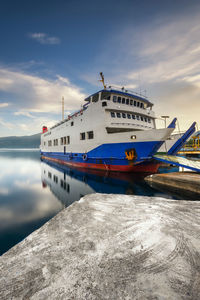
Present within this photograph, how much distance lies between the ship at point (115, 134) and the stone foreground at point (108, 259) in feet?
27.6

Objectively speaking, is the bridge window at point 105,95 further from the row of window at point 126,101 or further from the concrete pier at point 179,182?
the concrete pier at point 179,182

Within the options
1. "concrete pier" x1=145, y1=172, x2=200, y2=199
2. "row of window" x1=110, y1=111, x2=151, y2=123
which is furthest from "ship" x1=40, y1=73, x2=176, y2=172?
"concrete pier" x1=145, y1=172, x2=200, y2=199

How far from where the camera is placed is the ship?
38.1 feet

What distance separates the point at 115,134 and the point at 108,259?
1115 cm

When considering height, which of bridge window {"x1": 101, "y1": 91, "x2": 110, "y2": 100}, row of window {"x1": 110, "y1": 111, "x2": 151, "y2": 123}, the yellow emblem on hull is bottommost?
the yellow emblem on hull

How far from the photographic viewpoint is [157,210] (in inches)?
151

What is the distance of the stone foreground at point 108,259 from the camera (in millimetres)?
1533

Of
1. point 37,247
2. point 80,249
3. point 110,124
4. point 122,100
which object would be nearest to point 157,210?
point 80,249

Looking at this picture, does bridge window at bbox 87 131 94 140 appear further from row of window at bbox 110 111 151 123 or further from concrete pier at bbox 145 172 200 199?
concrete pier at bbox 145 172 200 199

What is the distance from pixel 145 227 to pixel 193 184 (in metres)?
6.67

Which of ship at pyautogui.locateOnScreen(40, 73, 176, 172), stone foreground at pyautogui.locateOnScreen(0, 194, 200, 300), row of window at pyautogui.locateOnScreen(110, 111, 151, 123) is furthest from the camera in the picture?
row of window at pyautogui.locateOnScreen(110, 111, 151, 123)

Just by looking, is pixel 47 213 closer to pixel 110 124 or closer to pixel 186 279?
pixel 186 279

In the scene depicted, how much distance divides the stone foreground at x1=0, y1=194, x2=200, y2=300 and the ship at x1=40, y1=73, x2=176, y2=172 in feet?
27.6

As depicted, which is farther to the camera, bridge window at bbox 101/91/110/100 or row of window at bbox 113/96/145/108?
row of window at bbox 113/96/145/108
